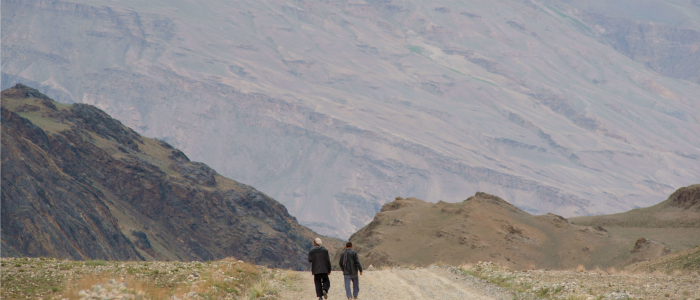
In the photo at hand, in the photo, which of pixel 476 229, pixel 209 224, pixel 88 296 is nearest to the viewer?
pixel 88 296

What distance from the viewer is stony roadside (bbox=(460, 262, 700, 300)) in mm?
23312

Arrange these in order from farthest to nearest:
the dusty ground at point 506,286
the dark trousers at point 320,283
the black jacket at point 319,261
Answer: the dusty ground at point 506,286 < the dark trousers at point 320,283 < the black jacket at point 319,261

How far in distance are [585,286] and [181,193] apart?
14874 cm

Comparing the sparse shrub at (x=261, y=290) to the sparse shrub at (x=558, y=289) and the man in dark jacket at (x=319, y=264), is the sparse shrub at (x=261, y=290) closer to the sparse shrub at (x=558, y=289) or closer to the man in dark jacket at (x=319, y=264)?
the man in dark jacket at (x=319, y=264)

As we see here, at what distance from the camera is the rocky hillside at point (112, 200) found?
108 m

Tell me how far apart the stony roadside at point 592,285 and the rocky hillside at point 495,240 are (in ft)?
91.9

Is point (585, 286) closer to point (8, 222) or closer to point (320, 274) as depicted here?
point (320, 274)

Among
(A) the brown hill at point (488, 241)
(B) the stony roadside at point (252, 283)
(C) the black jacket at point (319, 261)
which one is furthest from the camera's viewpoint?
(A) the brown hill at point (488, 241)

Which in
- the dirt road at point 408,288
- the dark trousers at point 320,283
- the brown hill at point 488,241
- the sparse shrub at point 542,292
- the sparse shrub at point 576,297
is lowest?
the brown hill at point 488,241

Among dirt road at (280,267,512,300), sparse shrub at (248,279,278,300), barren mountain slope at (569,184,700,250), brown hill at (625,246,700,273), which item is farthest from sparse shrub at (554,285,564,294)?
barren mountain slope at (569,184,700,250)

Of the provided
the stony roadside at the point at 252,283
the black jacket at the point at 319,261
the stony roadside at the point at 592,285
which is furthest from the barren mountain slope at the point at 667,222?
the black jacket at the point at 319,261

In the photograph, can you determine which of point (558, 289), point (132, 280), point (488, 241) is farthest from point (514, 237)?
point (132, 280)

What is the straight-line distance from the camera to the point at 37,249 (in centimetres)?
9994

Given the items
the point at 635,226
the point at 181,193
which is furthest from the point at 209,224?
the point at 635,226
